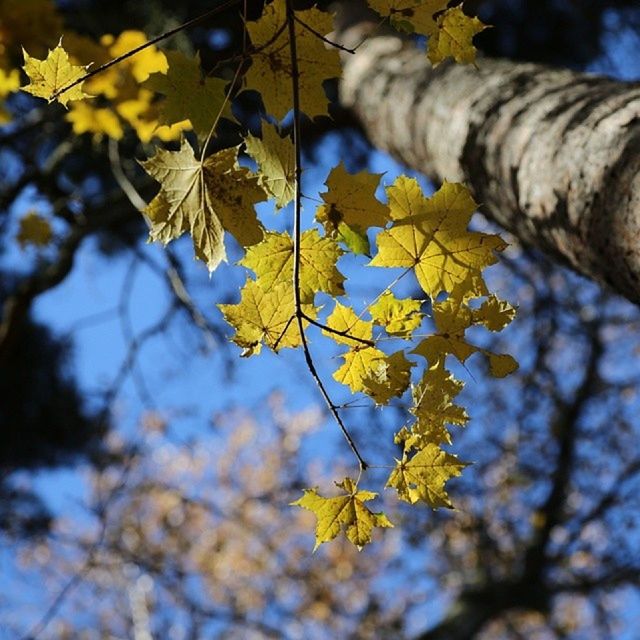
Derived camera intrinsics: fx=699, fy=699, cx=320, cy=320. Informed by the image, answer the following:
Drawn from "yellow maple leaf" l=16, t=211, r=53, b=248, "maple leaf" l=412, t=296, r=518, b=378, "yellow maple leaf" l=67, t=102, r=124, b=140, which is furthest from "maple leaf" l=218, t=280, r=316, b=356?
"yellow maple leaf" l=16, t=211, r=53, b=248

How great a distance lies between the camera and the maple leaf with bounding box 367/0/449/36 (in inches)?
28.9

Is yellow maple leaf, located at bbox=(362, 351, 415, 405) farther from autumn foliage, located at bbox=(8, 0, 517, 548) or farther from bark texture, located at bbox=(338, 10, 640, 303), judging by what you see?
bark texture, located at bbox=(338, 10, 640, 303)

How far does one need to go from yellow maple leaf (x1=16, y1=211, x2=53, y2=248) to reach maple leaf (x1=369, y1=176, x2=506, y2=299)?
171 centimetres

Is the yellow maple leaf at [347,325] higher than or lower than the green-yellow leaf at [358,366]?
higher

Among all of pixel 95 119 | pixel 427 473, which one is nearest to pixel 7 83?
pixel 95 119

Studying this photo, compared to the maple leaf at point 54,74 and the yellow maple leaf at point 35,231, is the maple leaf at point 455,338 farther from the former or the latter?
the yellow maple leaf at point 35,231

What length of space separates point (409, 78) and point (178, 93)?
1361 millimetres

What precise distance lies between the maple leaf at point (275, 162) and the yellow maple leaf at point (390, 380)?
0.20 metres

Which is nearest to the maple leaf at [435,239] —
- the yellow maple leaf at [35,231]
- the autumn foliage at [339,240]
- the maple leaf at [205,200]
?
the autumn foliage at [339,240]

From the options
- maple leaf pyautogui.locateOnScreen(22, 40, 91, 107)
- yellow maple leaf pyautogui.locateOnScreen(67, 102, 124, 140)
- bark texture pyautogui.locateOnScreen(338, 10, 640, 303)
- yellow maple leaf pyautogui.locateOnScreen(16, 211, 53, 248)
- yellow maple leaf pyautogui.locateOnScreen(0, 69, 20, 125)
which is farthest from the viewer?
yellow maple leaf pyautogui.locateOnScreen(16, 211, 53, 248)

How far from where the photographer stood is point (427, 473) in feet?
2.46

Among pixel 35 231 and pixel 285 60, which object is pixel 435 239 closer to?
pixel 285 60

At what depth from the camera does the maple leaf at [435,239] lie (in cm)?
73

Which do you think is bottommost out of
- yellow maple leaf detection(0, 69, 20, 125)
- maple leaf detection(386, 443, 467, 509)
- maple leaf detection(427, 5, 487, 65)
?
maple leaf detection(386, 443, 467, 509)
